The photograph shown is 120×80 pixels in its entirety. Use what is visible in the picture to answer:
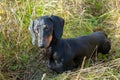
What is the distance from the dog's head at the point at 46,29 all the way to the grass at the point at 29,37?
1.25 ft

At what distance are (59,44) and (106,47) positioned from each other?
843 millimetres

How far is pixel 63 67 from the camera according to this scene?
363cm

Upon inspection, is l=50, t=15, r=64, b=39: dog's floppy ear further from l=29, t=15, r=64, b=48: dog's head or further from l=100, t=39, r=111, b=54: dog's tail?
l=100, t=39, r=111, b=54: dog's tail

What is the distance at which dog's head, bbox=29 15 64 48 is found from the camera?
10.9ft

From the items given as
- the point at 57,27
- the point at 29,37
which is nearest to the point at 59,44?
the point at 57,27

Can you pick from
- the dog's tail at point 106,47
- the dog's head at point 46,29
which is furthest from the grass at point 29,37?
the dog's head at point 46,29

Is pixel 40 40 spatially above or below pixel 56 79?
above

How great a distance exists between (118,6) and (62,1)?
2.84ft

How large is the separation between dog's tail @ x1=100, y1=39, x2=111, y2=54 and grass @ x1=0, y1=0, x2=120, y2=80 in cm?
10

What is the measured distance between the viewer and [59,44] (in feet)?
11.8

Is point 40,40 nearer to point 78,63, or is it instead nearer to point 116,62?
point 78,63

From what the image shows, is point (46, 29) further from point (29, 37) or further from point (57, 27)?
point (29, 37)

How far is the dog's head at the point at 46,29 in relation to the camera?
3.31 m

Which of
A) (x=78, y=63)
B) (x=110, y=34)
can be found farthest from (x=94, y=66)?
(x=110, y=34)
